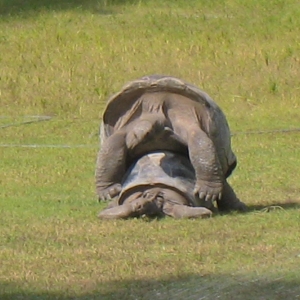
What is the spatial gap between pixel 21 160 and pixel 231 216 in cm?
393

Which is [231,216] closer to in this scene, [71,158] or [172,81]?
[172,81]

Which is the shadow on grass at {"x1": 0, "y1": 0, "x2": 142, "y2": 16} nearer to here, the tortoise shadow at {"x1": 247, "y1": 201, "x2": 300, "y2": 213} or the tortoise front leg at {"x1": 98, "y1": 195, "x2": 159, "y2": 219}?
the tortoise shadow at {"x1": 247, "y1": 201, "x2": 300, "y2": 213}

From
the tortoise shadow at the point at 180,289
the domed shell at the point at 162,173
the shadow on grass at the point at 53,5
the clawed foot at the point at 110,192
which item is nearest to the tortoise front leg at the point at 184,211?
the domed shell at the point at 162,173

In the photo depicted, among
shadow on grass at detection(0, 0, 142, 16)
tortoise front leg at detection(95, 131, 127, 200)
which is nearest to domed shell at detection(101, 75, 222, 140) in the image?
tortoise front leg at detection(95, 131, 127, 200)

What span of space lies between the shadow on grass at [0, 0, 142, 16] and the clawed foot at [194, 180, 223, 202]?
13.1m

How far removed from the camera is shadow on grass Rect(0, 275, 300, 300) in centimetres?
517

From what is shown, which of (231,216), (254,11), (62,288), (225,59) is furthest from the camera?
(254,11)

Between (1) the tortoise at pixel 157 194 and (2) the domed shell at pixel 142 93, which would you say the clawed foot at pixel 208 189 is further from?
(2) the domed shell at pixel 142 93

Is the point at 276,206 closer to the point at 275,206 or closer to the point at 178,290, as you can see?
the point at 275,206

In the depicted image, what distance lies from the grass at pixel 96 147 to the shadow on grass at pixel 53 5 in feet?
0.15

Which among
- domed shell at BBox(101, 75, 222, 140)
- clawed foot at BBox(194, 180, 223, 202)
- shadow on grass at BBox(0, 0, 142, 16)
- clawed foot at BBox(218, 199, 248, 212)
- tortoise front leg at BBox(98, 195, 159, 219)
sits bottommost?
shadow on grass at BBox(0, 0, 142, 16)

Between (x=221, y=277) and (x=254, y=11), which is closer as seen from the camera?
(x=221, y=277)

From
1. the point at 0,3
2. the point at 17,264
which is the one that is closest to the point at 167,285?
the point at 17,264

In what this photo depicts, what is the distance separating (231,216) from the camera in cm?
740
